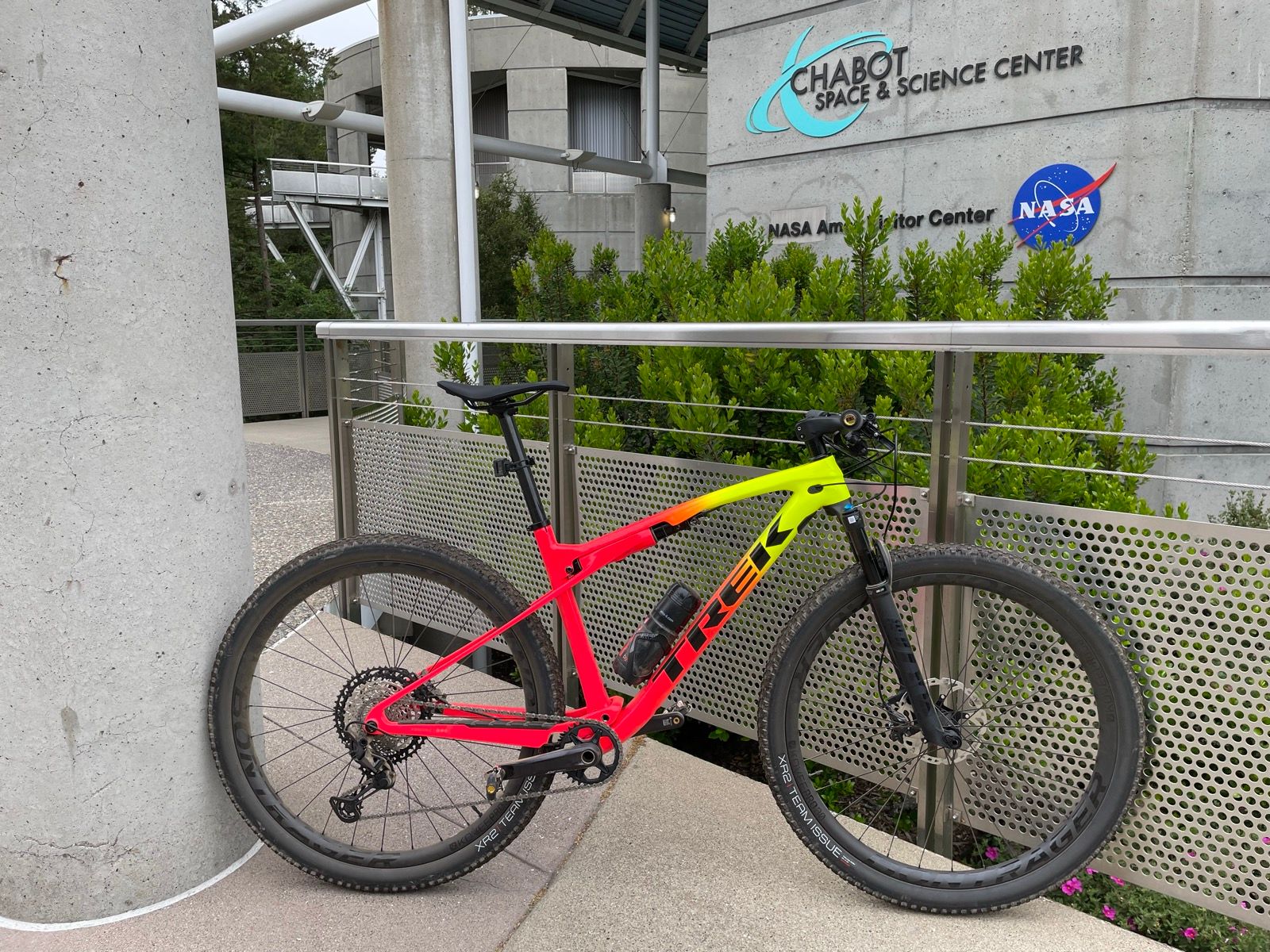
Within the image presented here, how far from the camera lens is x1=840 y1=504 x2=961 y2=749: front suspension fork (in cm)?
231

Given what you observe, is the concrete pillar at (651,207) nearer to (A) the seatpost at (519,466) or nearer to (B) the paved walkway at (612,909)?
(A) the seatpost at (519,466)

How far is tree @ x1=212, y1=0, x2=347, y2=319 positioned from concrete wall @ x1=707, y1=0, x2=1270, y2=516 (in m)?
22.8

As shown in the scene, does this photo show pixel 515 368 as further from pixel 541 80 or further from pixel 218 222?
pixel 541 80

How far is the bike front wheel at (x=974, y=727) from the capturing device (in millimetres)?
2211

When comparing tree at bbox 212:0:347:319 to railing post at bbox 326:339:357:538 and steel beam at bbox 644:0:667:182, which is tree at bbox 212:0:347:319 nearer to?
steel beam at bbox 644:0:667:182

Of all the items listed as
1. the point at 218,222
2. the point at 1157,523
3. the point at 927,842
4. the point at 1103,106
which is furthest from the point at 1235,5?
the point at 218,222

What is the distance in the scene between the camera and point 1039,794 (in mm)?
2428

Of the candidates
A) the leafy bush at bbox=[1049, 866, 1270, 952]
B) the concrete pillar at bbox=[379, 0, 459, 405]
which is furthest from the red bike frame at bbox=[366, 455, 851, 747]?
the concrete pillar at bbox=[379, 0, 459, 405]

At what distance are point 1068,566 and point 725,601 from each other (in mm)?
791

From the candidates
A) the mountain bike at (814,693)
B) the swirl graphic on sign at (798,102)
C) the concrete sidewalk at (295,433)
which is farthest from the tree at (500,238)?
the mountain bike at (814,693)

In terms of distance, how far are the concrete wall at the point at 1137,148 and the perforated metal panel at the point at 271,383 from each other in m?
8.20

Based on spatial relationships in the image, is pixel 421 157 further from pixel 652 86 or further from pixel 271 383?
pixel 652 86

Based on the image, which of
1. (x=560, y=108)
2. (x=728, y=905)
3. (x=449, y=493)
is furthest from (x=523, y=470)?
(x=560, y=108)

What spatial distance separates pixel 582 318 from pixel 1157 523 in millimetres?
3992
